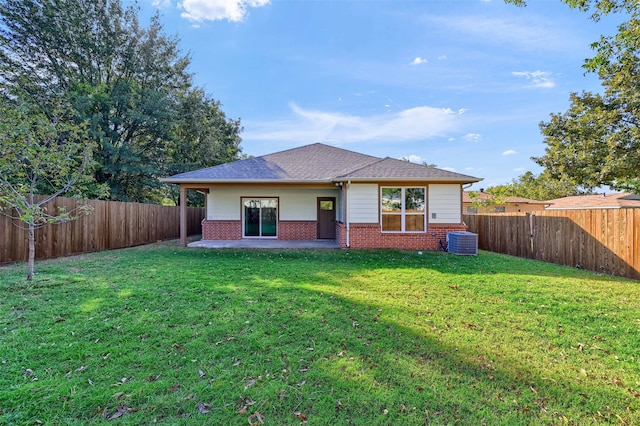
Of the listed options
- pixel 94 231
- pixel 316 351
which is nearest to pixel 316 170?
pixel 94 231

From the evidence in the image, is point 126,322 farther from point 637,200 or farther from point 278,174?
Result: point 637,200

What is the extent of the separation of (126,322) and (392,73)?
48.0 feet

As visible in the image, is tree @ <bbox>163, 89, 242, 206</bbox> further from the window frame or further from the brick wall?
the window frame

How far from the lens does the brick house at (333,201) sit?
10.5 meters

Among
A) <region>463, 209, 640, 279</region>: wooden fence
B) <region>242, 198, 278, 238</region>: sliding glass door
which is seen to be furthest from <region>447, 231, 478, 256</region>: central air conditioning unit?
<region>242, 198, 278, 238</region>: sliding glass door

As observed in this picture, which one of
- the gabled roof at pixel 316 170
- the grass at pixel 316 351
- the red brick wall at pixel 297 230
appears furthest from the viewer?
the red brick wall at pixel 297 230

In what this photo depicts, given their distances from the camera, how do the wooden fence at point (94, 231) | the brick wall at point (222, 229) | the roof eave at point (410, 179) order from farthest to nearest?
the brick wall at point (222, 229), the roof eave at point (410, 179), the wooden fence at point (94, 231)

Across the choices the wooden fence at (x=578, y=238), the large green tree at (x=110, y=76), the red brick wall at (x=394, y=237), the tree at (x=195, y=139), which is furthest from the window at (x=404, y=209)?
the tree at (x=195, y=139)

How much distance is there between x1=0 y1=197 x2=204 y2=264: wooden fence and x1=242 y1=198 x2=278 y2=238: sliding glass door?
434 cm

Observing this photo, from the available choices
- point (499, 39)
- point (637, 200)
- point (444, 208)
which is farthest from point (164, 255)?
point (637, 200)

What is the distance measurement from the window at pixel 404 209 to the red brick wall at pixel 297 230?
3.97 metres

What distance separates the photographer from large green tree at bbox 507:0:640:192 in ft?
44.0

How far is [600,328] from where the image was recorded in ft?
12.9

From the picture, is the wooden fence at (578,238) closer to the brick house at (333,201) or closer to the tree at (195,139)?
the brick house at (333,201)
